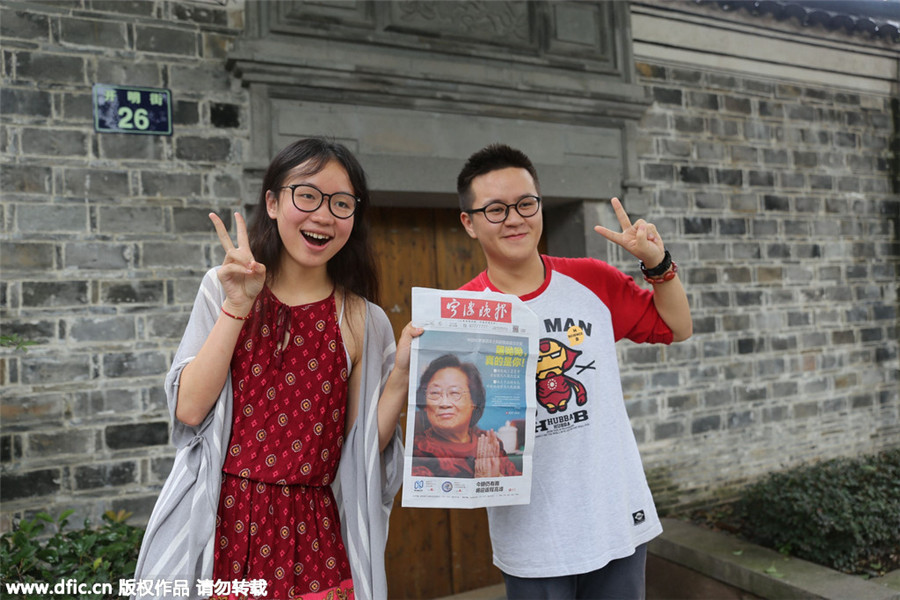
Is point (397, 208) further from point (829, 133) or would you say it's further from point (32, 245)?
point (829, 133)

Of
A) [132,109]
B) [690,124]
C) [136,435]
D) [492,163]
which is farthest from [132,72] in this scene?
[690,124]

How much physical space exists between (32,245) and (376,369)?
8.03 feet

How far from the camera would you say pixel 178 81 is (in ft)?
12.3

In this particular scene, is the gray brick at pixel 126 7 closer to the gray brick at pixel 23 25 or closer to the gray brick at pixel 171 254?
the gray brick at pixel 23 25

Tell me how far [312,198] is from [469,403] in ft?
2.35


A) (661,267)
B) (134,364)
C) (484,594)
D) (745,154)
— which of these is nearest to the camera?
(661,267)

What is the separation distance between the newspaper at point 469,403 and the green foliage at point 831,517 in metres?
2.98

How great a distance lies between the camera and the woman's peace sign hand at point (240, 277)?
1718 mm

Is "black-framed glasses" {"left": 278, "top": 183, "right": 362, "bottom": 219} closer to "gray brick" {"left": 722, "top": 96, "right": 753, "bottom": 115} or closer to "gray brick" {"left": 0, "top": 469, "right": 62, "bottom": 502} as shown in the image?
"gray brick" {"left": 0, "top": 469, "right": 62, "bottom": 502}

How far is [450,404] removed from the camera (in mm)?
1877

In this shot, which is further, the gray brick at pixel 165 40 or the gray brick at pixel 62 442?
the gray brick at pixel 165 40

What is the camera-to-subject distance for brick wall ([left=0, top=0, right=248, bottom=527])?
11.2ft

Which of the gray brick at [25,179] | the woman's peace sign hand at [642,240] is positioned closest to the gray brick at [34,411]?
the gray brick at [25,179]

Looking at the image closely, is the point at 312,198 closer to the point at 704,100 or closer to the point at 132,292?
the point at 132,292
